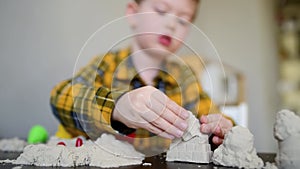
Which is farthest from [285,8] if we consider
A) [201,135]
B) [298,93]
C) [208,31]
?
[201,135]

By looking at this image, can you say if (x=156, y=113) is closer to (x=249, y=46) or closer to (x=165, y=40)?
(x=165, y=40)

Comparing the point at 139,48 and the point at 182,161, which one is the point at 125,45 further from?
the point at 182,161

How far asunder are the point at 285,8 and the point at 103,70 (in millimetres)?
1676

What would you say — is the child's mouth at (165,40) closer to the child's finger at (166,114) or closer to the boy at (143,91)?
the boy at (143,91)

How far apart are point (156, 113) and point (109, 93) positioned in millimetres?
84

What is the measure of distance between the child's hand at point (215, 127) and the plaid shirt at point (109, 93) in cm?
2

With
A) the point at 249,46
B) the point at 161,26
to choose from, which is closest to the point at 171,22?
the point at 161,26

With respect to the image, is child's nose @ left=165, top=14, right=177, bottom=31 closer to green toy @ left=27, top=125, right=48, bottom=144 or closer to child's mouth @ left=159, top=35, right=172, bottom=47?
child's mouth @ left=159, top=35, right=172, bottom=47

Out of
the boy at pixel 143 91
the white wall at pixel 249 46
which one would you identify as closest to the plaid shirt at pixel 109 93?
the boy at pixel 143 91

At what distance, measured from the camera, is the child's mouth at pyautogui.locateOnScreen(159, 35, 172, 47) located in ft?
1.72

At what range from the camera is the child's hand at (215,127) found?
386 millimetres

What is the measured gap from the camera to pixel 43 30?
0.62m

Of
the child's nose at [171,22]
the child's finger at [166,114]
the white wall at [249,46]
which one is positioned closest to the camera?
the child's finger at [166,114]

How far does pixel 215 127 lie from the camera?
1.31 feet
